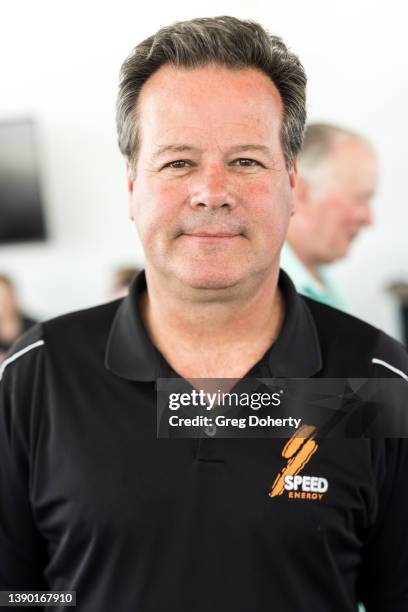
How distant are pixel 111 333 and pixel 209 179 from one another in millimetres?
300

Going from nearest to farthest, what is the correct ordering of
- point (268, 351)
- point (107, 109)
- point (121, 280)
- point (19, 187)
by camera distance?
point (268, 351)
point (121, 280)
point (107, 109)
point (19, 187)

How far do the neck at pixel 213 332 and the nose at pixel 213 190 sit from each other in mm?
142

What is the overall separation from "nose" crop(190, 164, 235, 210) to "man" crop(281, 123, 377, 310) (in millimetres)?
343

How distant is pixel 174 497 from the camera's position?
3.02 feet

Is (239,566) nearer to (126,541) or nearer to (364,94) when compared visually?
(126,541)

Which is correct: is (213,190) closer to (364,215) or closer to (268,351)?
(268,351)

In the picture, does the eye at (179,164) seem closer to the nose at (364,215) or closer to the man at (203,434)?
the man at (203,434)

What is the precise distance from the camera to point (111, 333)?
42.1 inches

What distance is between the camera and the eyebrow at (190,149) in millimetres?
922

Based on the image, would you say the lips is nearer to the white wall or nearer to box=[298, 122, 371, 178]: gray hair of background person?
box=[298, 122, 371, 178]: gray hair of background person

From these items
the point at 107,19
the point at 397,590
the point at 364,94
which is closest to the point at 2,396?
the point at 397,590

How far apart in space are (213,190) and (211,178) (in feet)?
0.06

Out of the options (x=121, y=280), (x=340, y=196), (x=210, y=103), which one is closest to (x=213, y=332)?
(x=210, y=103)
